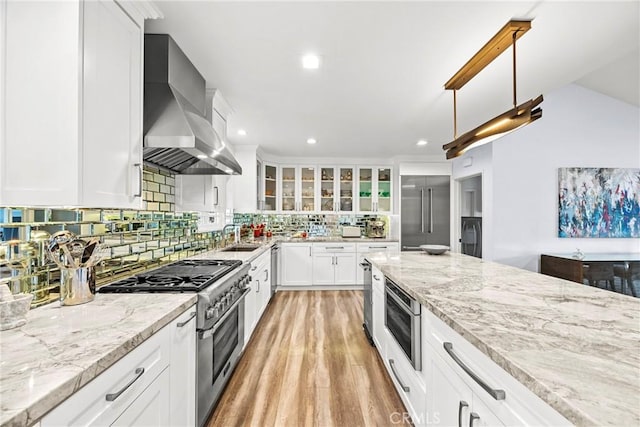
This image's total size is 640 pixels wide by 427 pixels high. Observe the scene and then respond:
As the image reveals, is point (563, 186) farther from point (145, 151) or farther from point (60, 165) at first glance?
point (60, 165)

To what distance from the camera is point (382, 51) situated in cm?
205

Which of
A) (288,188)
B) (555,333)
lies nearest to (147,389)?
(555,333)

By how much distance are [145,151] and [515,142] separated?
4607mm

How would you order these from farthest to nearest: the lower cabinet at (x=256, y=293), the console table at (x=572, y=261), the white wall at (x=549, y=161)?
the white wall at (x=549, y=161), the console table at (x=572, y=261), the lower cabinet at (x=256, y=293)

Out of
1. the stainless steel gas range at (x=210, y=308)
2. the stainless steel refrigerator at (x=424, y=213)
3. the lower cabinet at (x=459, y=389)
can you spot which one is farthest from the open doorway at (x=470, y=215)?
the stainless steel gas range at (x=210, y=308)

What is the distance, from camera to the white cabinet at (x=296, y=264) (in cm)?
515

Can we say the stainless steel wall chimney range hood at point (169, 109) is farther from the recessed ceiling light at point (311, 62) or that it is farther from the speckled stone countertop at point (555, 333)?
the speckled stone countertop at point (555, 333)

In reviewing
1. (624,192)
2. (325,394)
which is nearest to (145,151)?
(325,394)

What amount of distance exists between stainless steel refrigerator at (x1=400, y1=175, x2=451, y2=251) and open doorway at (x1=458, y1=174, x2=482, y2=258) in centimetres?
25

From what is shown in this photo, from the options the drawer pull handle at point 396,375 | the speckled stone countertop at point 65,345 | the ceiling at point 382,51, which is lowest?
the drawer pull handle at point 396,375

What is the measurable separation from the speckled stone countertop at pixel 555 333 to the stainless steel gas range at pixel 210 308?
1.13 m

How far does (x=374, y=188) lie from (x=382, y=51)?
3.91 m

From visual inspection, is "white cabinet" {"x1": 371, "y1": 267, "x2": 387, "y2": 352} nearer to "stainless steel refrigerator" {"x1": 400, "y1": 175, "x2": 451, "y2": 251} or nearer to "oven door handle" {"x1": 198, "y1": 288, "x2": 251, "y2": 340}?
"oven door handle" {"x1": 198, "y1": 288, "x2": 251, "y2": 340}

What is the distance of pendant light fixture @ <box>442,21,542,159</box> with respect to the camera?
1.64 meters
